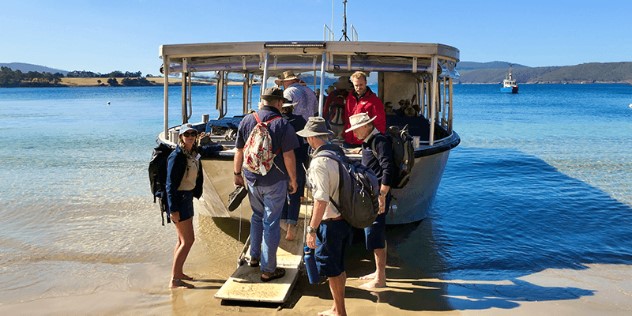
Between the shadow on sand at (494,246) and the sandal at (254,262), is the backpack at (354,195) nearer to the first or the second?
the shadow on sand at (494,246)

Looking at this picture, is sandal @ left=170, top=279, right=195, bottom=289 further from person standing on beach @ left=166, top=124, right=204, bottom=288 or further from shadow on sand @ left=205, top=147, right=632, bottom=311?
shadow on sand @ left=205, top=147, right=632, bottom=311

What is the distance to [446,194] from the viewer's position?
12922 mm

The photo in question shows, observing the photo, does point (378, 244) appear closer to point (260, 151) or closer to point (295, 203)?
point (295, 203)

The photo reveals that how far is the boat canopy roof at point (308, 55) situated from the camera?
25.2ft

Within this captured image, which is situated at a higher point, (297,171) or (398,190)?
(297,171)

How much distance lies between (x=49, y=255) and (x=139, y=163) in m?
10.1

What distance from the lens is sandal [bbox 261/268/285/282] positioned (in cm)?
588

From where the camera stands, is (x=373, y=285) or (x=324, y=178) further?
(x=373, y=285)

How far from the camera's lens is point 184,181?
5.73 metres

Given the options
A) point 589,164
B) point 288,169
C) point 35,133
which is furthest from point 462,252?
point 35,133

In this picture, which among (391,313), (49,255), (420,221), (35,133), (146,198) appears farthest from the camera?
(35,133)

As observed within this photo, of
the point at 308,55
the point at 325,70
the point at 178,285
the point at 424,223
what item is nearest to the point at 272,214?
the point at 178,285

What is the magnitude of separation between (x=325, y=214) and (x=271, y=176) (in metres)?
1.18

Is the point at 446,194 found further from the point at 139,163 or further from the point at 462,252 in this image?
the point at 139,163
